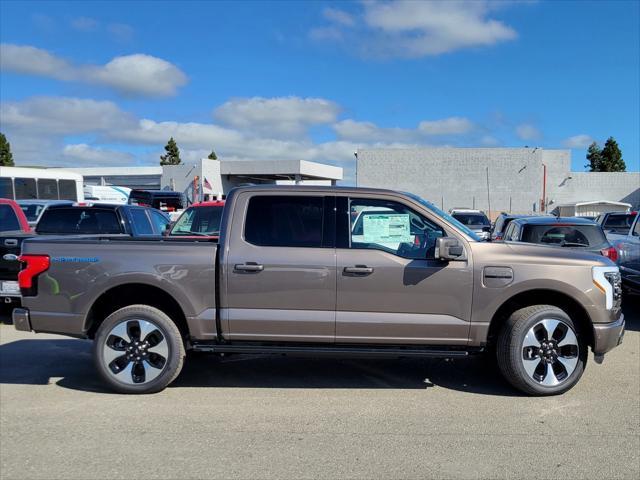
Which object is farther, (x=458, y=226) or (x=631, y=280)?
(x=631, y=280)

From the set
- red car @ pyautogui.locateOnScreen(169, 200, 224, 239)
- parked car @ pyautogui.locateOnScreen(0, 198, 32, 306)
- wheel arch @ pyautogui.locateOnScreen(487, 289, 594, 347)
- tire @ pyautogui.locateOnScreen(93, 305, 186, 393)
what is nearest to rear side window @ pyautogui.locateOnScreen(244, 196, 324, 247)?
tire @ pyautogui.locateOnScreen(93, 305, 186, 393)

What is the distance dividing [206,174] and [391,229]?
39033 mm

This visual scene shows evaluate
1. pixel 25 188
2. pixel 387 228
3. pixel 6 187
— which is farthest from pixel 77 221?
pixel 25 188

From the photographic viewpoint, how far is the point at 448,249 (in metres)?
4.87

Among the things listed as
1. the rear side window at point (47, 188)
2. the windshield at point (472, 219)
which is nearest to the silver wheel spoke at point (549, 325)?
the windshield at point (472, 219)

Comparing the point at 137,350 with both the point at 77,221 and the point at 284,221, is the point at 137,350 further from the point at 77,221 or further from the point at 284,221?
the point at 77,221

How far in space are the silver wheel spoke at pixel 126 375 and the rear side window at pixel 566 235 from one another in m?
6.15

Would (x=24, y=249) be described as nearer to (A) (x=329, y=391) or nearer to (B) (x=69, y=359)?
(B) (x=69, y=359)

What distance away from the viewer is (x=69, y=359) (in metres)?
6.47

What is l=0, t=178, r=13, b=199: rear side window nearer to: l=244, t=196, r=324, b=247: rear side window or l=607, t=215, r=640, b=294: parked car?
l=244, t=196, r=324, b=247: rear side window

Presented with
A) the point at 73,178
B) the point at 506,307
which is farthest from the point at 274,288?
the point at 73,178

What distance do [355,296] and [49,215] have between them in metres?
6.82

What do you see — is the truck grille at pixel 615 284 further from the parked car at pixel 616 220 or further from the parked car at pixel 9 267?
the parked car at pixel 616 220

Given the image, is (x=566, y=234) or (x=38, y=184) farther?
(x=38, y=184)
